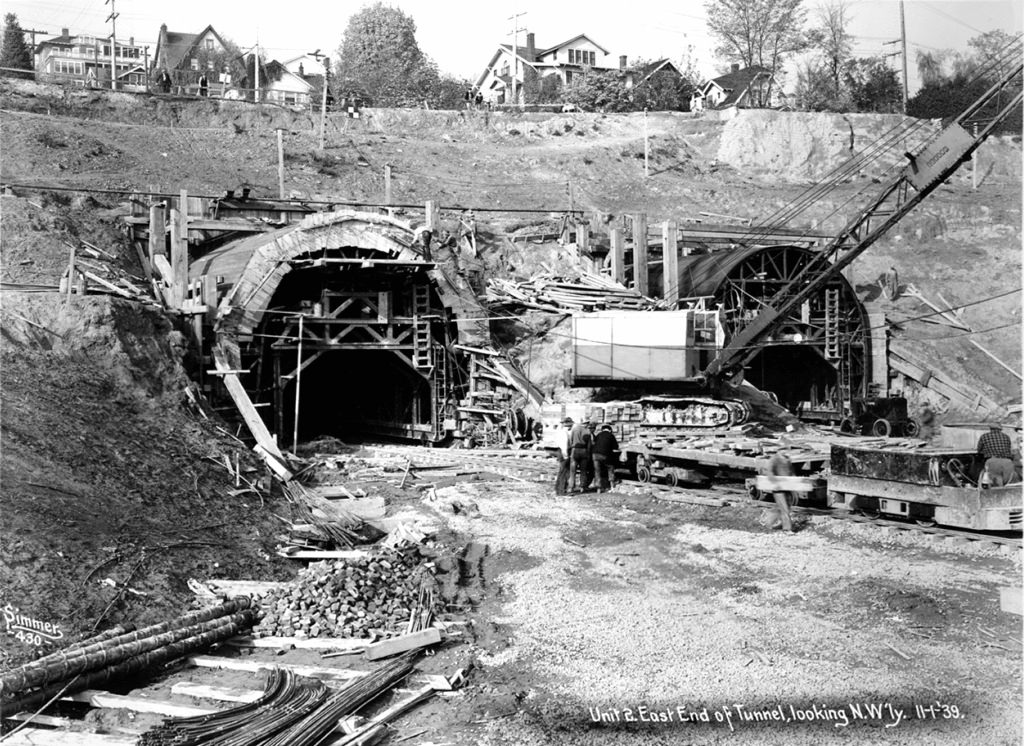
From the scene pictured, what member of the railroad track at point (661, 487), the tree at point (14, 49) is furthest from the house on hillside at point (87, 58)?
the railroad track at point (661, 487)

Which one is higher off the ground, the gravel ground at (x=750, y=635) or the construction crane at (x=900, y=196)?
the construction crane at (x=900, y=196)

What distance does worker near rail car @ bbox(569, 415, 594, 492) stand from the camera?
1895 centimetres

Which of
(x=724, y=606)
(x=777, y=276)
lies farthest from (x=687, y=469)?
(x=777, y=276)

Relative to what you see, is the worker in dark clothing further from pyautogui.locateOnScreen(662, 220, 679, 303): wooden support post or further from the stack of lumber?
pyautogui.locateOnScreen(662, 220, 679, 303): wooden support post

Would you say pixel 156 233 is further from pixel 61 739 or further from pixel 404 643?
pixel 61 739

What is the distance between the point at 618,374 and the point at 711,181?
89.1 ft

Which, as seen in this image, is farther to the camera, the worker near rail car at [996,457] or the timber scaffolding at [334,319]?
the timber scaffolding at [334,319]

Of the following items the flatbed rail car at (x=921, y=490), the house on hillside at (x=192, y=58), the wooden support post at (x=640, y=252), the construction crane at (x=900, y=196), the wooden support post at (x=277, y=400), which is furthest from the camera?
the house on hillside at (x=192, y=58)

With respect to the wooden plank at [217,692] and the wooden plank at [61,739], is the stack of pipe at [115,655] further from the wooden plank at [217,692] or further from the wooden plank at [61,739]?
the wooden plank at [217,692]

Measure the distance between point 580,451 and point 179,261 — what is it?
33.6ft

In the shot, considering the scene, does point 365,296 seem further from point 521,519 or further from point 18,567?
point 18,567

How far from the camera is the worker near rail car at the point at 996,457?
13.7 meters

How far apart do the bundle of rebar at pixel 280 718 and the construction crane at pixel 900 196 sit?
1411 centimetres

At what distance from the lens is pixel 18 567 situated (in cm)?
1091
